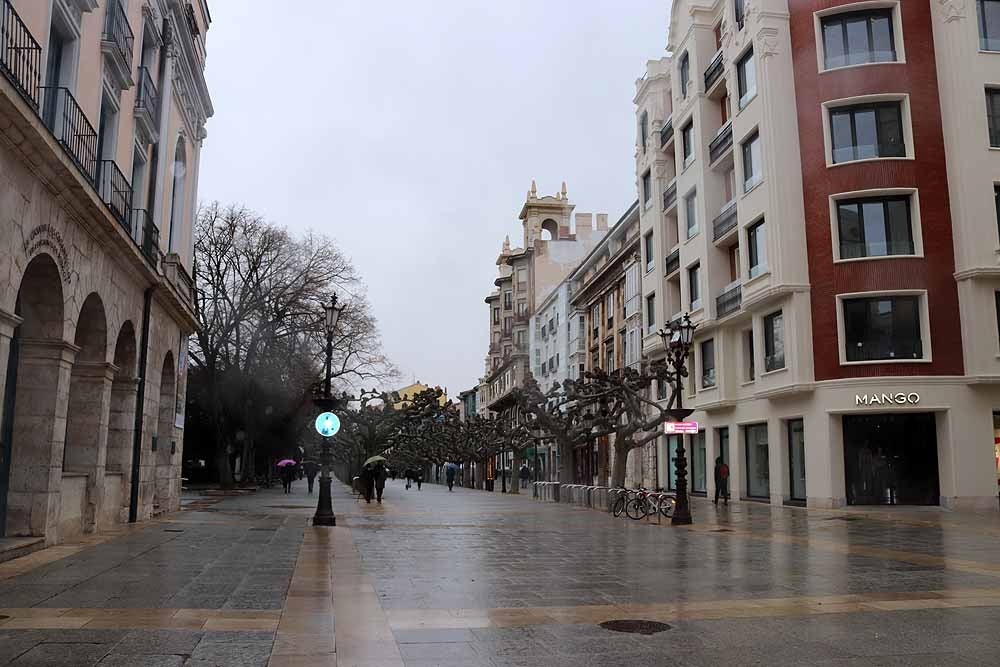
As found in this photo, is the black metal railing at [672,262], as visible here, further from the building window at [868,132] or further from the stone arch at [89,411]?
the stone arch at [89,411]

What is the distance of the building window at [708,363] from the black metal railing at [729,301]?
1.86 m

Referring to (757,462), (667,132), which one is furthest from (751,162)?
(757,462)

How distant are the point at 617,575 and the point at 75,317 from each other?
941cm

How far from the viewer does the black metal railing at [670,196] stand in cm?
3802

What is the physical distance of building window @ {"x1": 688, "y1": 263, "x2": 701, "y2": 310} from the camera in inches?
1371

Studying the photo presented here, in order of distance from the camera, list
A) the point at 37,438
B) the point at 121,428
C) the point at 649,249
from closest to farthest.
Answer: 1. the point at 37,438
2. the point at 121,428
3. the point at 649,249

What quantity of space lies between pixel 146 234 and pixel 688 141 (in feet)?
83.5

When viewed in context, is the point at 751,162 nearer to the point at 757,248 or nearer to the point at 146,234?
the point at 757,248

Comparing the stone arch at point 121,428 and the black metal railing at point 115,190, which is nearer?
the black metal railing at point 115,190

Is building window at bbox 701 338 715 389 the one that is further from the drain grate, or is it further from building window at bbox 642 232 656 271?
the drain grate

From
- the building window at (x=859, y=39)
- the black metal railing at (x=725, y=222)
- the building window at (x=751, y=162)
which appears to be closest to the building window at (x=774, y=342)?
the black metal railing at (x=725, y=222)

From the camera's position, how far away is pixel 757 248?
29562 millimetres

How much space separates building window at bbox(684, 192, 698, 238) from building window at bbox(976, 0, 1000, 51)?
39.9 feet

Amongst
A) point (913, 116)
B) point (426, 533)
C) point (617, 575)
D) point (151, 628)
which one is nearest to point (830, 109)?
point (913, 116)
